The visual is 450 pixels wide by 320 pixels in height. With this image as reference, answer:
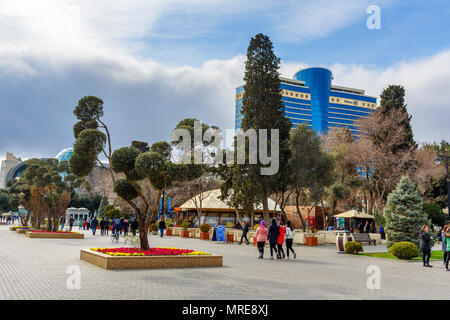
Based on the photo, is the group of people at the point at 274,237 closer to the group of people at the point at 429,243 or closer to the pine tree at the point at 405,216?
the group of people at the point at 429,243

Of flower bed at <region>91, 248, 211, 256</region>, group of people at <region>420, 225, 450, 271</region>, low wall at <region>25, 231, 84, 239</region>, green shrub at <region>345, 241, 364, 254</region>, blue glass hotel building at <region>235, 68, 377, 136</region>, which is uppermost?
blue glass hotel building at <region>235, 68, 377, 136</region>

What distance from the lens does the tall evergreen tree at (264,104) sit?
2755cm

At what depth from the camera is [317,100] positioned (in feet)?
477

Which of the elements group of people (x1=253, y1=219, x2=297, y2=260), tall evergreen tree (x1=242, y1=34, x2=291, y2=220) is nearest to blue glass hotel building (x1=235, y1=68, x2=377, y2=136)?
tall evergreen tree (x1=242, y1=34, x2=291, y2=220)

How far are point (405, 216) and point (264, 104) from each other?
13462 mm

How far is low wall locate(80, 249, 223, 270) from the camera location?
11060mm

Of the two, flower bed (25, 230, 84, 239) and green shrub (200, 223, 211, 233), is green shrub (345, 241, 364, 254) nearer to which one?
green shrub (200, 223, 211, 233)

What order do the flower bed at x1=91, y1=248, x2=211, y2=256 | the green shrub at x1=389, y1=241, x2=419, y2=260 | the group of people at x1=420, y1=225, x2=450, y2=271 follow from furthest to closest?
1. the green shrub at x1=389, y1=241, x2=419, y2=260
2. the group of people at x1=420, y1=225, x2=450, y2=271
3. the flower bed at x1=91, y1=248, x2=211, y2=256

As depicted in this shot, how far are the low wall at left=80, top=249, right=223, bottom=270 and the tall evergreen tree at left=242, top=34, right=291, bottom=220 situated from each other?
14922 mm

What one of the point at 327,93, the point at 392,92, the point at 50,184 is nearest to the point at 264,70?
the point at 392,92
